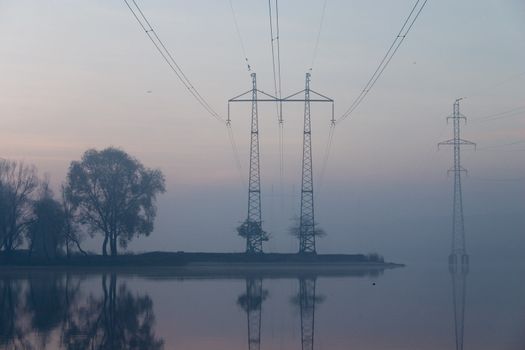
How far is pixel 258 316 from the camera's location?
1024 inches

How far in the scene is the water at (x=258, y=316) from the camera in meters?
19.8

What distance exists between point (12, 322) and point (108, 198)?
46.4 meters

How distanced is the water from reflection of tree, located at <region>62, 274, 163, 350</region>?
0.08 ft

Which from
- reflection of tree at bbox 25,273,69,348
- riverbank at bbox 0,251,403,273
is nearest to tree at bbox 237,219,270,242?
riverbank at bbox 0,251,403,273

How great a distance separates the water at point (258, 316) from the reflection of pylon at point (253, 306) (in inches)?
1.5

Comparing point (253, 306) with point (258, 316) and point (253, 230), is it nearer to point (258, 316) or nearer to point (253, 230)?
point (258, 316)

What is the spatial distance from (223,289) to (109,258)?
95.6 feet

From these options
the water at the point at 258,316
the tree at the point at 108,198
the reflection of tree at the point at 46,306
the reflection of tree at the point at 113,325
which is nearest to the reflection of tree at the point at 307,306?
the water at the point at 258,316

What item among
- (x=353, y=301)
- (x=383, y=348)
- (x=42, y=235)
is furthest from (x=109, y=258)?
(x=383, y=348)

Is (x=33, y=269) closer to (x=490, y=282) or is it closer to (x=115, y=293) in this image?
(x=115, y=293)

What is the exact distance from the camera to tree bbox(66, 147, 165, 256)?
69.1 m

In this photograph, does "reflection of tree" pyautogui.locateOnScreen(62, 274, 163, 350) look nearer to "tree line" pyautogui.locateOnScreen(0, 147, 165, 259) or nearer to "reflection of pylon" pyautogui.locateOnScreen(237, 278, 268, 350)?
"reflection of pylon" pyautogui.locateOnScreen(237, 278, 268, 350)

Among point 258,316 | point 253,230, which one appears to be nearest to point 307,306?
point 258,316

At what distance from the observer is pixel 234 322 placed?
24.2m
